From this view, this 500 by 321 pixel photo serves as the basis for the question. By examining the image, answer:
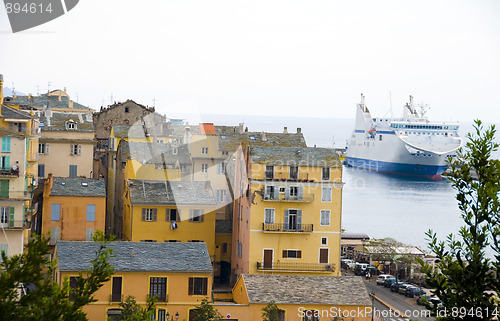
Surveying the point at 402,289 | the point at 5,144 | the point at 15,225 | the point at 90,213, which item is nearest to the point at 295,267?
the point at 402,289

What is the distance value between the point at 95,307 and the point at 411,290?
17.4 metres

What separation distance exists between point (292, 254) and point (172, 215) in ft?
20.0

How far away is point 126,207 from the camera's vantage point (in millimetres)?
40500

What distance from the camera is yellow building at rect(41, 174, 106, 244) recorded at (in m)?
38.7

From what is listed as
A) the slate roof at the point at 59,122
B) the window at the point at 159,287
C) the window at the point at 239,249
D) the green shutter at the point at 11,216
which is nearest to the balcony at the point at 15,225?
the green shutter at the point at 11,216

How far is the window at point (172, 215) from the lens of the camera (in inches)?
1510

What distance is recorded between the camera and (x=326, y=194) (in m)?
37.5

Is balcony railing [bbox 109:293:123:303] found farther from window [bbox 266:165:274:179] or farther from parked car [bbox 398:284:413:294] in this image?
parked car [bbox 398:284:413:294]

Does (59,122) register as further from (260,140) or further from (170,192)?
(260,140)

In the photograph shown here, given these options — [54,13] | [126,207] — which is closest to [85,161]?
[126,207]

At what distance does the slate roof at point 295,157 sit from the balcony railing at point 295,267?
4659 millimetres

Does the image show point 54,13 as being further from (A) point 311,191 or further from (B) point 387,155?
(B) point 387,155

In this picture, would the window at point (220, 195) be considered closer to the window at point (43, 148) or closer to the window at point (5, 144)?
the window at point (43, 148)

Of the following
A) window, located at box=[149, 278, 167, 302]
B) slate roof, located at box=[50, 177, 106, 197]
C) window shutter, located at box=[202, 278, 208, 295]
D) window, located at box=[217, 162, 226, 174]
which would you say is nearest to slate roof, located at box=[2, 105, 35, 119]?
slate roof, located at box=[50, 177, 106, 197]
